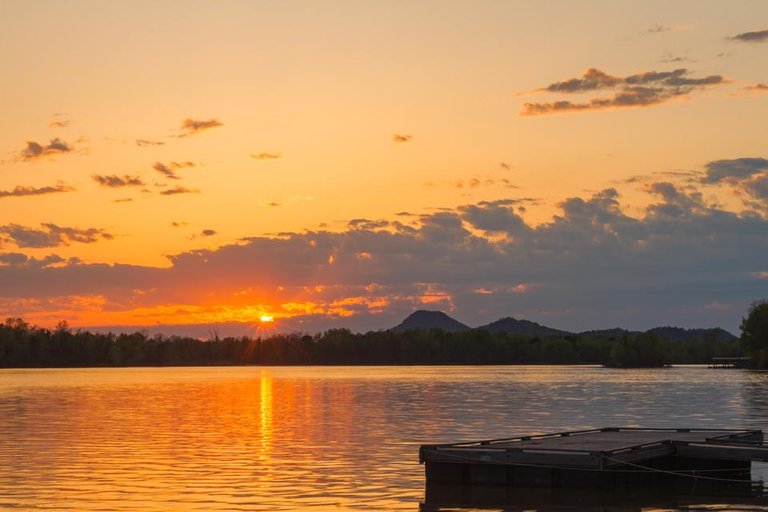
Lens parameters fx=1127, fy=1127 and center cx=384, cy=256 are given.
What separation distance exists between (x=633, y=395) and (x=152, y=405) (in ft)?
179

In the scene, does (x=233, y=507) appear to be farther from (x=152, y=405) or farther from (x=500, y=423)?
(x=152, y=405)

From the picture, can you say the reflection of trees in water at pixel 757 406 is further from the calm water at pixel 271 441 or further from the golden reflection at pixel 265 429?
the golden reflection at pixel 265 429

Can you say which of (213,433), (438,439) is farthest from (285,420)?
(438,439)

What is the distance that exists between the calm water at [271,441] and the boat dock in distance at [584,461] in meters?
1.55

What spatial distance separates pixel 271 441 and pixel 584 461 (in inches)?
1101

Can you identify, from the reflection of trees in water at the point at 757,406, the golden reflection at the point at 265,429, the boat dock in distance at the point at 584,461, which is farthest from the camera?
the reflection of trees in water at the point at 757,406

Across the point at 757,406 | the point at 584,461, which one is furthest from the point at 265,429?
the point at 757,406

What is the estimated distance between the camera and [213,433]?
2808 inches

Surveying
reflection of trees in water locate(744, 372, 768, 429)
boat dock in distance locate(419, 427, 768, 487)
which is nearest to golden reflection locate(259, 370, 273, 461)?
boat dock in distance locate(419, 427, 768, 487)

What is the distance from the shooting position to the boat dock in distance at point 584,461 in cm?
4166

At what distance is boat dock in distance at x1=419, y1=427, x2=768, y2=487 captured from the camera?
41.7 metres

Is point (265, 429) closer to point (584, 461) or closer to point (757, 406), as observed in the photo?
point (584, 461)

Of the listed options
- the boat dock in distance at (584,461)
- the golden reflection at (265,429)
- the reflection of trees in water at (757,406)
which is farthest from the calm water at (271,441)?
the boat dock in distance at (584,461)

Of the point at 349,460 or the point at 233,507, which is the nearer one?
the point at 233,507
